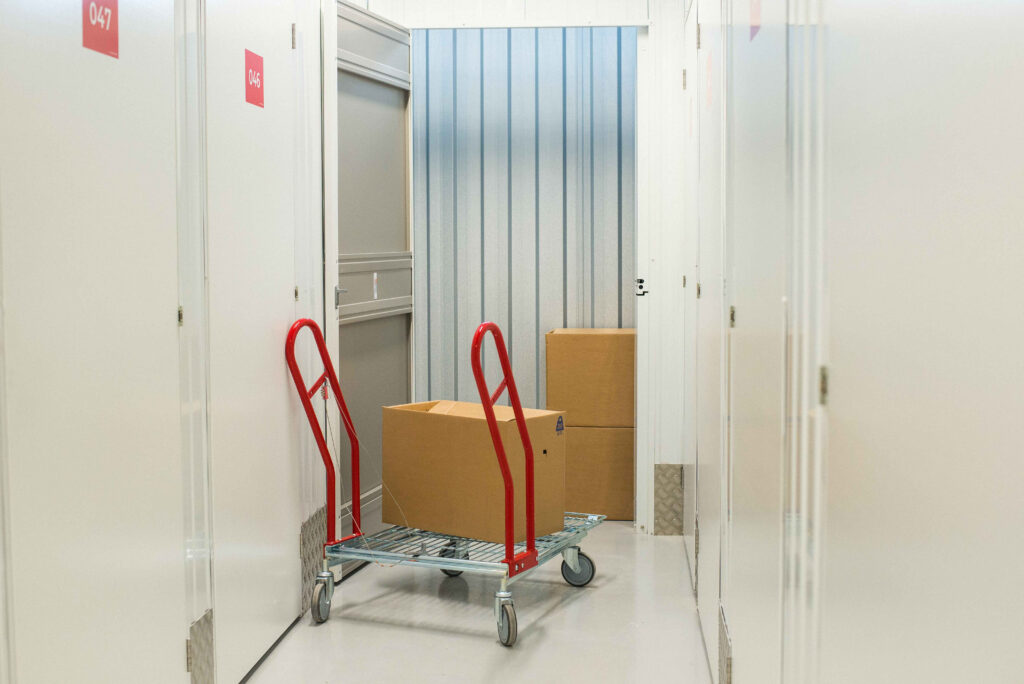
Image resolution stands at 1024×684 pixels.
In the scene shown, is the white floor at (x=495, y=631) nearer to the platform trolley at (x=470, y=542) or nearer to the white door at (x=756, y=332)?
the platform trolley at (x=470, y=542)

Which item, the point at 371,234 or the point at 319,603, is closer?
the point at 319,603

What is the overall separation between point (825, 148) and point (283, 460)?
2.41 meters

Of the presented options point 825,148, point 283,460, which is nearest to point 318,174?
point 283,460

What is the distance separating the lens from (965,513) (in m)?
0.95

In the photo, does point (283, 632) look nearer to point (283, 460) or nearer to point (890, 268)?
point (283, 460)

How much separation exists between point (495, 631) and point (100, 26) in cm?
234

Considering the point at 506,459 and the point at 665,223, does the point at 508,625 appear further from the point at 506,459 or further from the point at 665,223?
the point at 665,223

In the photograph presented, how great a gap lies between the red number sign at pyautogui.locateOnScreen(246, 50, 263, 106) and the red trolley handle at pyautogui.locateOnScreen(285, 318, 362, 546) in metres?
0.73

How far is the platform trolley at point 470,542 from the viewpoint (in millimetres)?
3438

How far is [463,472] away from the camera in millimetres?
3756

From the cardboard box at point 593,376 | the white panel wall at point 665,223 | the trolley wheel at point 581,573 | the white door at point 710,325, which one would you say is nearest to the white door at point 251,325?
the trolley wheel at point 581,573

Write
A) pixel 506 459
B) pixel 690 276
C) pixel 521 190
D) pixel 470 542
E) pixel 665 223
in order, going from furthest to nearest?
pixel 521 190
pixel 665 223
pixel 690 276
pixel 470 542
pixel 506 459

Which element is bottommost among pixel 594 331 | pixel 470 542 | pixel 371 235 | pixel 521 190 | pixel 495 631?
pixel 495 631

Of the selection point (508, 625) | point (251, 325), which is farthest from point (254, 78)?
point (508, 625)
